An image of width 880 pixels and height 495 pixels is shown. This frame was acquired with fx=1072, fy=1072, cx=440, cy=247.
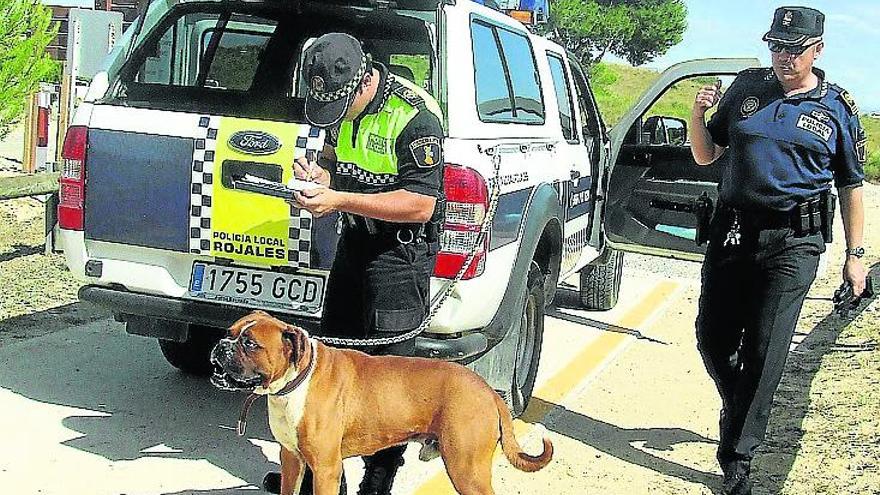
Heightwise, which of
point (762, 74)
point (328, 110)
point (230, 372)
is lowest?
point (230, 372)

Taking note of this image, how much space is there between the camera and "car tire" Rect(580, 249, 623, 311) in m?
9.04

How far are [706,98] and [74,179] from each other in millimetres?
2861

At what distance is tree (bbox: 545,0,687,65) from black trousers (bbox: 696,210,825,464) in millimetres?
51813

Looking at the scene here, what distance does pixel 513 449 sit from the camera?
3.85 meters

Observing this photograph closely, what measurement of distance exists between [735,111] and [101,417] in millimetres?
3405

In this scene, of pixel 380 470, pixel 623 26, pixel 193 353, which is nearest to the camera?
pixel 380 470

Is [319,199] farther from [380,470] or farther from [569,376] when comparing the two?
[569,376]

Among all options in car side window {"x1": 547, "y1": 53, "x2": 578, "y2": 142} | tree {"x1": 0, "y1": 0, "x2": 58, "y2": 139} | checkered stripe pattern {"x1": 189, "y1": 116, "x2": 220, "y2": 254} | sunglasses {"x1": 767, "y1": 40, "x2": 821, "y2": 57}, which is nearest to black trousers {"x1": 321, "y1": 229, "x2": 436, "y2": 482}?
checkered stripe pattern {"x1": 189, "y1": 116, "x2": 220, "y2": 254}

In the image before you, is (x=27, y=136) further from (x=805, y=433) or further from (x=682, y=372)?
(x=805, y=433)

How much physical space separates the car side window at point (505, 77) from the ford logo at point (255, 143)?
95cm

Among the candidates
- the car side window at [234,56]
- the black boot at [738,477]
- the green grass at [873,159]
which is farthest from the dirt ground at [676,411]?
the green grass at [873,159]

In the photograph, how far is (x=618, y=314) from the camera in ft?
30.3

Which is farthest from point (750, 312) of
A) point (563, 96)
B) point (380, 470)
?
point (563, 96)

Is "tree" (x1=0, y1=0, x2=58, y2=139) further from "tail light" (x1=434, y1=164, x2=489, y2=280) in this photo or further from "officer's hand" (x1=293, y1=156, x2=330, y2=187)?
"officer's hand" (x1=293, y1=156, x2=330, y2=187)
